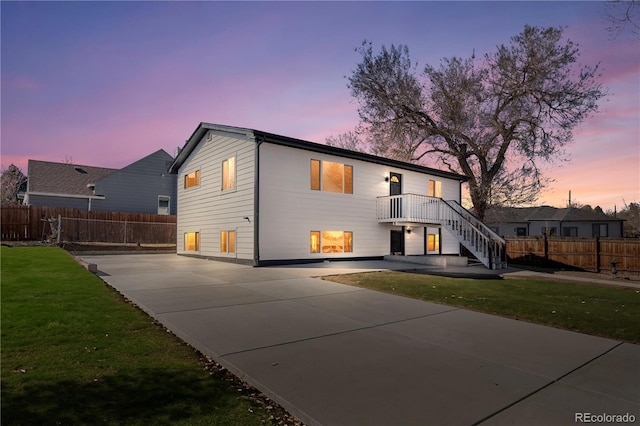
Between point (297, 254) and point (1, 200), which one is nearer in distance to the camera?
point (297, 254)

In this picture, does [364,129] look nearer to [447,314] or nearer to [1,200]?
[447,314]

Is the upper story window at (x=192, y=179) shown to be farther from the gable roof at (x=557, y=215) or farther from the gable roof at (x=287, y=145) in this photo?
the gable roof at (x=557, y=215)

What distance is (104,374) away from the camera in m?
3.54

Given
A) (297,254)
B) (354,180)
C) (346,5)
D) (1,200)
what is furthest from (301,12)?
(1,200)

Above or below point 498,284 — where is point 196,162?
above

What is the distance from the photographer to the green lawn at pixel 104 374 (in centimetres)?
276

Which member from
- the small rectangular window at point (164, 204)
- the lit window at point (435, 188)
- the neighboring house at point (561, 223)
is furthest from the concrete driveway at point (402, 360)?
the neighboring house at point (561, 223)

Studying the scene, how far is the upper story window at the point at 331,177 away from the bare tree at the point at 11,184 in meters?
43.8

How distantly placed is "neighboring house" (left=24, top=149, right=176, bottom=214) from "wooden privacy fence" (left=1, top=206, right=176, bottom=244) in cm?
→ 461

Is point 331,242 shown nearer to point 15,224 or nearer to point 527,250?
point 527,250

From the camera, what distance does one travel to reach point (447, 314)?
6.51m

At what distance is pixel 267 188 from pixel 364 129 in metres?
15.7

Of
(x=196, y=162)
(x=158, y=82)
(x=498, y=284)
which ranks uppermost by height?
(x=158, y=82)

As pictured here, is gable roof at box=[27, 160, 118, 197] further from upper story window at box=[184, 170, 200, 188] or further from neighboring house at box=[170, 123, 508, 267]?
upper story window at box=[184, 170, 200, 188]
